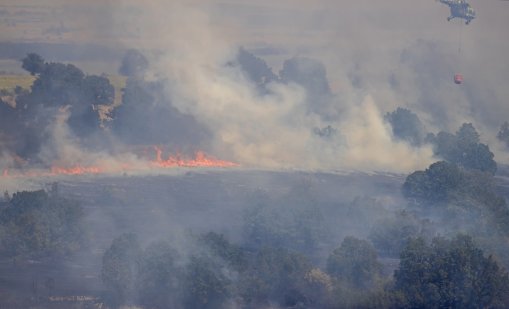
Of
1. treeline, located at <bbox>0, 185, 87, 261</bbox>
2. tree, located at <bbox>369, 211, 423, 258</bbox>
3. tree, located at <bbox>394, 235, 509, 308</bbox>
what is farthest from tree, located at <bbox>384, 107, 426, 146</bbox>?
tree, located at <bbox>394, 235, 509, 308</bbox>

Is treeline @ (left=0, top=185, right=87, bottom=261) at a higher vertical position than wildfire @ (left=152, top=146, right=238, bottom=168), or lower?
lower

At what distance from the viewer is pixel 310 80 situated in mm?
129875

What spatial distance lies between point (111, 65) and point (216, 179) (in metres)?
58.0

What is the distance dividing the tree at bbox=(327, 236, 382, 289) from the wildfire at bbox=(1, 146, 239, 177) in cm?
Answer: 3658

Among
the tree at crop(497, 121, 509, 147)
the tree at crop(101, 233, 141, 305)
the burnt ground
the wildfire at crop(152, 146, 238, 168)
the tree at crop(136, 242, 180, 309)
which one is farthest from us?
the tree at crop(497, 121, 509, 147)

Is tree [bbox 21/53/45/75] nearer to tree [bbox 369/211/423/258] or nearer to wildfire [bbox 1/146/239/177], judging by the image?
wildfire [bbox 1/146/239/177]

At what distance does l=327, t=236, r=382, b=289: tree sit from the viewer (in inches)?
2584

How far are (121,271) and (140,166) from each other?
1492 inches

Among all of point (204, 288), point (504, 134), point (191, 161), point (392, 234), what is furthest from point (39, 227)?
point (504, 134)

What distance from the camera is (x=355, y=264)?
218 ft

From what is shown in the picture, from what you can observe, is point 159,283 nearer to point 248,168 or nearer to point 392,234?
point 392,234

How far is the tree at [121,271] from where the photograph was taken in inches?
2494

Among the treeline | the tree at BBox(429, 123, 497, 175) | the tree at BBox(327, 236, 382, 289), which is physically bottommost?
the tree at BBox(327, 236, 382, 289)

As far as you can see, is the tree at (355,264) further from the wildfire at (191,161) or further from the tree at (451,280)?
the wildfire at (191,161)
